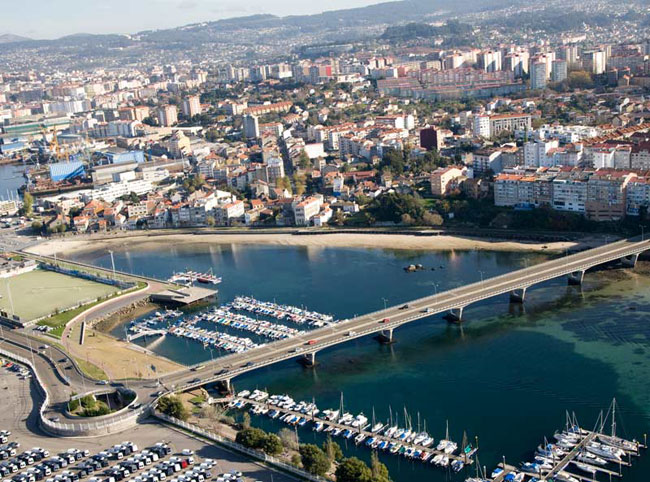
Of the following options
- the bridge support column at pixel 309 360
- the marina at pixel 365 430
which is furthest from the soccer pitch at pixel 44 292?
the marina at pixel 365 430

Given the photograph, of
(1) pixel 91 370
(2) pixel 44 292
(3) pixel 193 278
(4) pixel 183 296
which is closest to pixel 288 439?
(1) pixel 91 370

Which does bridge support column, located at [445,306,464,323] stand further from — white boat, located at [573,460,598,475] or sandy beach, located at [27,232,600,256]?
white boat, located at [573,460,598,475]

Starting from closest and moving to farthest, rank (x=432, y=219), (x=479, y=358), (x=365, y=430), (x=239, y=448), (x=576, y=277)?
1. (x=239, y=448)
2. (x=365, y=430)
3. (x=479, y=358)
4. (x=576, y=277)
5. (x=432, y=219)

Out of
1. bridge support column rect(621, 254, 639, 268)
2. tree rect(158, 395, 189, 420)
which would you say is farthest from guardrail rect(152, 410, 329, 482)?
bridge support column rect(621, 254, 639, 268)

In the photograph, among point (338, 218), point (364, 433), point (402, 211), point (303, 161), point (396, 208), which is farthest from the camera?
point (303, 161)

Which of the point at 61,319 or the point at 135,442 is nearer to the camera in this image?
the point at 135,442

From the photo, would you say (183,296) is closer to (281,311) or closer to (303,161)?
(281,311)
